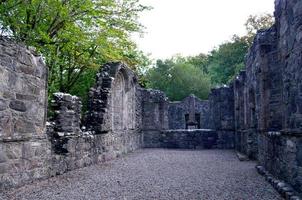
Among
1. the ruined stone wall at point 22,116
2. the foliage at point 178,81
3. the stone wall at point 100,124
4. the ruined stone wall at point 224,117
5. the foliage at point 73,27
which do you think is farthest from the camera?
the foliage at point 178,81

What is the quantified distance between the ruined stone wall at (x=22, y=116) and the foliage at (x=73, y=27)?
458 centimetres

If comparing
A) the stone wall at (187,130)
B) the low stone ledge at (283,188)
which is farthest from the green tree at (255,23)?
the low stone ledge at (283,188)

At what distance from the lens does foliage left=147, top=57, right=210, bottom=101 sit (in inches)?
1532

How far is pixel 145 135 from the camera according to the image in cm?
2111

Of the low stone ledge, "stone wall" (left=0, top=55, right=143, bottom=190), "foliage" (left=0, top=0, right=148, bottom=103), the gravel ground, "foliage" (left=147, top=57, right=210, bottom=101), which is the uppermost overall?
"foliage" (left=147, top=57, right=210, bottom=101)

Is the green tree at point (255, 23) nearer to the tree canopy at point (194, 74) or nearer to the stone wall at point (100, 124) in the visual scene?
the tree canopy at point (194, 74)

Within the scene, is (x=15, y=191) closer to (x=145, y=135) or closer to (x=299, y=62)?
(x=299, y=62)

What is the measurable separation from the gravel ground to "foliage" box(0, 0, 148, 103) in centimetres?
555

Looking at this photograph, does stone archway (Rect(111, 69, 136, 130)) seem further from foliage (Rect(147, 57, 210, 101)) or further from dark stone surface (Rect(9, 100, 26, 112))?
foliage (Rect(147, 57, 210, 101))

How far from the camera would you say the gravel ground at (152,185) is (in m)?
6.30

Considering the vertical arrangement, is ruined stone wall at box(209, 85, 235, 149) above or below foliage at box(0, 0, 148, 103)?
below

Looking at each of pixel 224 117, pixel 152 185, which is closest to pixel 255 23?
pixel 224 117

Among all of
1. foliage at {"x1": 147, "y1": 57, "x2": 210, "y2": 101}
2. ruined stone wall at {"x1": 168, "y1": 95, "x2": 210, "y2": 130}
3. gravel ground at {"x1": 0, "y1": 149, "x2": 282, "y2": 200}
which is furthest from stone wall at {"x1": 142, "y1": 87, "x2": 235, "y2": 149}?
foliage at {"x1": 147, "y1": 57, "x2": 210, "y2": 101}

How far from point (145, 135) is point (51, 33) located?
30.6 ft
